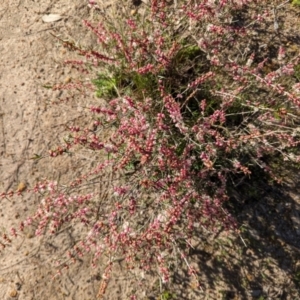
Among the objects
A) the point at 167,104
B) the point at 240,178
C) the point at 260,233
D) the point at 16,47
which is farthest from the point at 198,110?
the point at 16,47

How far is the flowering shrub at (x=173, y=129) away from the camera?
3.30 m

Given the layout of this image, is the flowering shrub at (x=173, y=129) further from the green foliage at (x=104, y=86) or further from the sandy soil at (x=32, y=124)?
the sandy soil at (x=32, y=124)

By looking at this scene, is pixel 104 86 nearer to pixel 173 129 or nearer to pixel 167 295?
pixel 173 129

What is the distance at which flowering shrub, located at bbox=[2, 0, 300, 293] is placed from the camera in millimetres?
3303

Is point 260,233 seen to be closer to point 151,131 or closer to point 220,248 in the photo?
point 220,248

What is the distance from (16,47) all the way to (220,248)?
11.6 feet

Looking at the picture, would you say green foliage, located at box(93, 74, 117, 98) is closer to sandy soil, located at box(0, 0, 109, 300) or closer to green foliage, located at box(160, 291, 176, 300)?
sandy soil, located at box(0, 0, 109, 300)

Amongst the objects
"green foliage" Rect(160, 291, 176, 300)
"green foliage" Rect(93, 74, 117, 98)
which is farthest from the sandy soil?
"green foliage" Rect(160, 291, 176, 300)

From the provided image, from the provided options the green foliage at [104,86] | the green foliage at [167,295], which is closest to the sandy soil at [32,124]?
the green foliage at [104,86]

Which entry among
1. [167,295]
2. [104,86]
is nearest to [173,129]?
[104,86]

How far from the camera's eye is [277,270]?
165 inches

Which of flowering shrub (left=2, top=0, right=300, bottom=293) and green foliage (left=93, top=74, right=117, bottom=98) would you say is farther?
green foliage (left=93, top=74, right=117, bottom=98)

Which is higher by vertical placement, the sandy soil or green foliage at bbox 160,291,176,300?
the sandy soil

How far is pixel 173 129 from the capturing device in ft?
13.0
